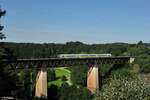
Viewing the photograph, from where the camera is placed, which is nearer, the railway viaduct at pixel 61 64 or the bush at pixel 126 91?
the bush at pixel 126 91

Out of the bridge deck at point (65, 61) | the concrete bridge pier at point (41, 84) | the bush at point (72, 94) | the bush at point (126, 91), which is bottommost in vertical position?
the bush at point (72, 94)

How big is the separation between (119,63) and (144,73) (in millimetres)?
8045

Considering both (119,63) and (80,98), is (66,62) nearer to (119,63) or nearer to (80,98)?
(80,98)

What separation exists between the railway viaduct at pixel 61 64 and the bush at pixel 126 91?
33177 mm

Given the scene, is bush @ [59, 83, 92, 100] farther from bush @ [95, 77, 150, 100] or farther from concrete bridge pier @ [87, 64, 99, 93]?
bush @ [95, 77, 150, 100]

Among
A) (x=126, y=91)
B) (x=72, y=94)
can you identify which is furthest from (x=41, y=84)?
(x=126, y=91)

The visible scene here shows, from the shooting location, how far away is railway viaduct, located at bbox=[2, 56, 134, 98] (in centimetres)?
8550

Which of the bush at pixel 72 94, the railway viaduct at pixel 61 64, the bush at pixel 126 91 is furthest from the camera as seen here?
the bush at pixel 72 94

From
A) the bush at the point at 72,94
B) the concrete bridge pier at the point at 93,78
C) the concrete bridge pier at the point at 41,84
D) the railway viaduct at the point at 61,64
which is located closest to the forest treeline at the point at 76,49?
the railway viaduct at the point at 61,64

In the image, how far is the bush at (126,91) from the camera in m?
38.5

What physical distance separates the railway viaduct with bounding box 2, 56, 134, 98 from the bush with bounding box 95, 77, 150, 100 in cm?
3318

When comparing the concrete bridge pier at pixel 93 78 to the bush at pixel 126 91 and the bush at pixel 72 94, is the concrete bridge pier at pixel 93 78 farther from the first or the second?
the bush at pixel 126 91

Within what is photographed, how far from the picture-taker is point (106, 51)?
164 meters

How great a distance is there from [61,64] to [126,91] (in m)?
57.9
